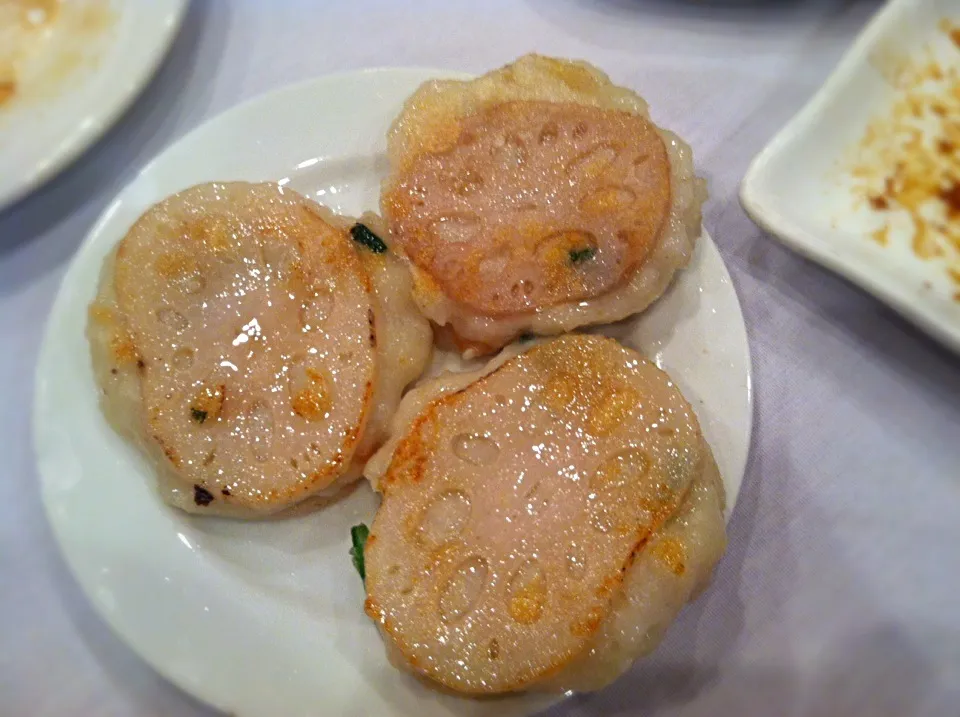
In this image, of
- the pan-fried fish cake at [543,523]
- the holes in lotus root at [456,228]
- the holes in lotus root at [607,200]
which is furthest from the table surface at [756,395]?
the holes in lotus root at [456,228]

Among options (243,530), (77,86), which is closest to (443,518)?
(243,530)

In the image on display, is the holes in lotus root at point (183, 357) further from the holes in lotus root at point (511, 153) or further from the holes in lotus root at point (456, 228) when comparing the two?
the holes in lotus root at point (511, 153)

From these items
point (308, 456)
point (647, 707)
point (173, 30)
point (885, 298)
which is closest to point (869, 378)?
point (885, 298)

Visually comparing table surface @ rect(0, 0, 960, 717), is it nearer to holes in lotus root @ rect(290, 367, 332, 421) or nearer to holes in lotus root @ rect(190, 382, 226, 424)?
holes in lotus root @ rect(190, 382, 226, 424)

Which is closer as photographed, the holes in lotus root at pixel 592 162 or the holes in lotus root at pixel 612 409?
the holes in lotus root at pixel 612 409

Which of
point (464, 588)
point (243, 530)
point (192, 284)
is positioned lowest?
point (243, 530)

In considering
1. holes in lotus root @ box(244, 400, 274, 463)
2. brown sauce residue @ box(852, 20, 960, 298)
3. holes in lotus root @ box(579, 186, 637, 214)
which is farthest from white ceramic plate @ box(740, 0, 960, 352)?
holes in lotus root @ box(244, 400, 274, 463)

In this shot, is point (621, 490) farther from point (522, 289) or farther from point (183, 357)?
point (183, 357)
